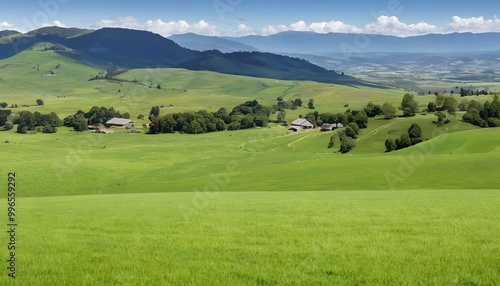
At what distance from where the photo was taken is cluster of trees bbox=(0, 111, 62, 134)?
166 meters

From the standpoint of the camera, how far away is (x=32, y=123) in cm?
17212

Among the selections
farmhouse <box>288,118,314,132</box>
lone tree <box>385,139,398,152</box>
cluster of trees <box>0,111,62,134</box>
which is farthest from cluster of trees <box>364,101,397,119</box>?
cluster of trees <box>0,111,62,134</box>

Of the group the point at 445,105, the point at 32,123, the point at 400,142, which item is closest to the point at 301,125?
the point at 445,105

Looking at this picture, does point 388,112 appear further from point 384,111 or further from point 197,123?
point 197,123

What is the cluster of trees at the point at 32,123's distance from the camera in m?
166

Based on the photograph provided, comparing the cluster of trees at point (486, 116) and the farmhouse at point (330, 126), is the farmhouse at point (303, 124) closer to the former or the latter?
the farmhouse at point (330, 126)

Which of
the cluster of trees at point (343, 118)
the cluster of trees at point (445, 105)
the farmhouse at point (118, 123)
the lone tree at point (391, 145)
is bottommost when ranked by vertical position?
the lone tree at point (391, 145)

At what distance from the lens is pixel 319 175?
204 feet

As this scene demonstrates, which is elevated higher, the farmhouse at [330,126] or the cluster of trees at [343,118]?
the cluster of trees at [343,118]

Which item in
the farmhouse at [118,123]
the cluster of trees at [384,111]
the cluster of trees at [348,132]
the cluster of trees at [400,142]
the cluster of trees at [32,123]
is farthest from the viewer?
the farmhouse at [118,123]

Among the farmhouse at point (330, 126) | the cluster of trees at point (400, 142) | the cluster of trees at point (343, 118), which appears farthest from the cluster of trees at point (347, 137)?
the farmhouse at point (330, 126)

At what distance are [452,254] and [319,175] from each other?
1912 inches

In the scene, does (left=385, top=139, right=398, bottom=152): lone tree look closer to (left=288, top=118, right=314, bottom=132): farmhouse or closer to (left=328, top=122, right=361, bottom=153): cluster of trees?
(left=328, top=122, right=361, bottom=153): cluster of trees

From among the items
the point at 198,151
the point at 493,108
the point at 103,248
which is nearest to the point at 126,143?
the point at 198,151
